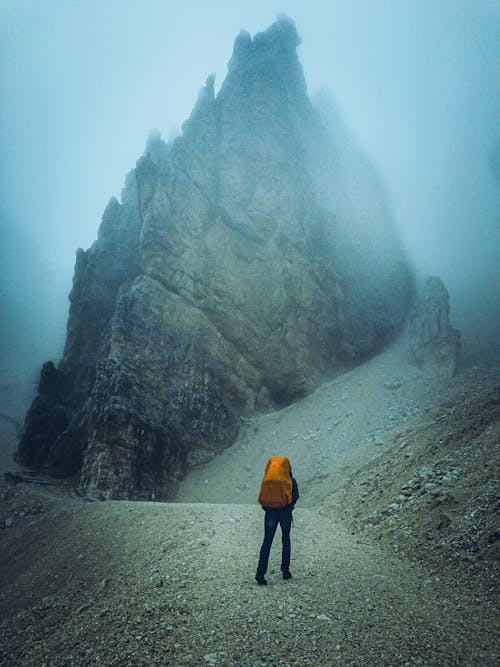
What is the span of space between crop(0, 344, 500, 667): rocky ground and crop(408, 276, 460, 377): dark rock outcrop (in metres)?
14.1

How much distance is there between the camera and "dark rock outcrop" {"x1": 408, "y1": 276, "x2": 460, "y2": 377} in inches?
1065

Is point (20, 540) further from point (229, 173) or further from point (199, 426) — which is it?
point (229, 173)

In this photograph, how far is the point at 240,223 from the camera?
3569cm

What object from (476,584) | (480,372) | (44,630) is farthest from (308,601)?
(480,372)

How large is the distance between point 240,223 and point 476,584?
35273mm

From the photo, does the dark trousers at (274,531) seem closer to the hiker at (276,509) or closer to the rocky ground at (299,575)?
the hiker at (276,509)

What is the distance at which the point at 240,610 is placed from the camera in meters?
4.62

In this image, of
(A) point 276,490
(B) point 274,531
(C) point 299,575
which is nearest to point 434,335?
(C) point 299,575

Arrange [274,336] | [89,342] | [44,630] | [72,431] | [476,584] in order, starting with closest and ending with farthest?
1. [476,584]
2. [44,630]
3. [72,431]
4. [274,336]
5. [89,342]

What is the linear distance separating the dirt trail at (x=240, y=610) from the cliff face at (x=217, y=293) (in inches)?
632

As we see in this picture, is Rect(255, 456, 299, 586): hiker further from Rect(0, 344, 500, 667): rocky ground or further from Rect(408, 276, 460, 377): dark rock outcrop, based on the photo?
Rect(408, 276, 460, 377): dark rock outcrop

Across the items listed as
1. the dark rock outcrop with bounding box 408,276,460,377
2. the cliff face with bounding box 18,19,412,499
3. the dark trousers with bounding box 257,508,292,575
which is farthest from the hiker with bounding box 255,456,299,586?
the dark rock outcrop with bounding box 408,276,460,377

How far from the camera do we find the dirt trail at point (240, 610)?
12.2ft

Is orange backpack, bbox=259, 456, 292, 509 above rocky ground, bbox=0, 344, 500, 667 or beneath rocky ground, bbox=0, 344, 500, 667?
above
